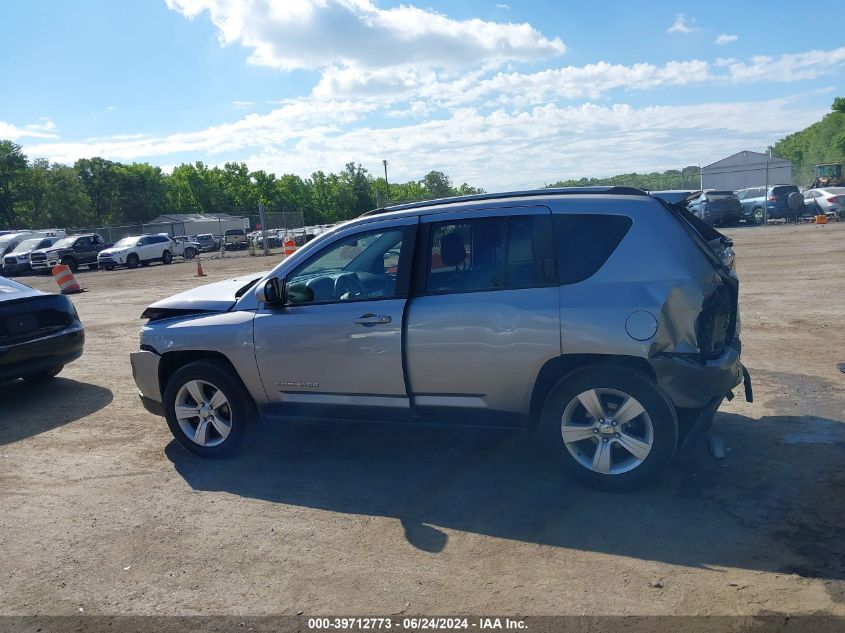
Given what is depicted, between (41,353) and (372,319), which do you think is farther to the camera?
(41,353)

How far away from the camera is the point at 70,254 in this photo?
34.2 meters

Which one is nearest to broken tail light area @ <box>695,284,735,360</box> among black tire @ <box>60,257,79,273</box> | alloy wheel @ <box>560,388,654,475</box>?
alloy wheel @ <box>560,388,654,475</box>

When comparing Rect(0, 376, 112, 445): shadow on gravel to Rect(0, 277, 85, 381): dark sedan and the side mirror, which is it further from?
the side mirror

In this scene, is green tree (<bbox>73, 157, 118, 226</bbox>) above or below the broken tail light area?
above

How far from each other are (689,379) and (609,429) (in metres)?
0.57

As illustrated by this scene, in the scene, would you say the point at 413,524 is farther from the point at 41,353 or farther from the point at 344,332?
the point at 41,353

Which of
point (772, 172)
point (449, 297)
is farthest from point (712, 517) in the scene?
point (772, 172)

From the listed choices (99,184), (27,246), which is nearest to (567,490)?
(27,246)

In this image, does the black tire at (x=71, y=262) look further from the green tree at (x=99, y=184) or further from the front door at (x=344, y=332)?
the green tree at (x=99, y=184)

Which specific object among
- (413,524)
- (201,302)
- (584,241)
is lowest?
(413,524)

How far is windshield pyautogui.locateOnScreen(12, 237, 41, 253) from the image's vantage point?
3601cm

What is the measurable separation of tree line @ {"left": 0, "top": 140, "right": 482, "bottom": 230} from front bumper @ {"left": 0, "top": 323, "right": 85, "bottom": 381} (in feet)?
130

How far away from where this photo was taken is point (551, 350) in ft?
14.7

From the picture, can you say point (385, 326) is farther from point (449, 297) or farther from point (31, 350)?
point (31, 350)
